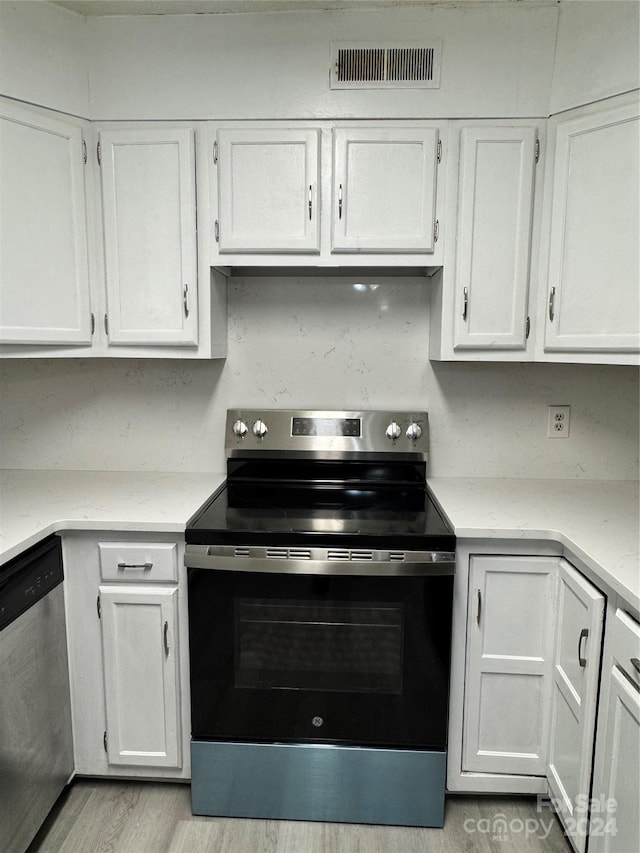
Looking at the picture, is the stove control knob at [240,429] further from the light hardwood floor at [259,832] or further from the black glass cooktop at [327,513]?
the light hardwood floor at [259,832]

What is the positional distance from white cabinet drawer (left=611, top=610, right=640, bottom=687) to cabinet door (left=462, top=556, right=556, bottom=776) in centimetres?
33

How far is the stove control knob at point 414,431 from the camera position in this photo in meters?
2.02

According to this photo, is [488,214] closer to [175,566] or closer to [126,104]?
[126,104]

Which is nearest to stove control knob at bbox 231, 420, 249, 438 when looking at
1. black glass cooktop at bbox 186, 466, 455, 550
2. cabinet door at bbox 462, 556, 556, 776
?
black glass cooktop at bbox 186, 466, 455, 550

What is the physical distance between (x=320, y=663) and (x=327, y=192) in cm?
143

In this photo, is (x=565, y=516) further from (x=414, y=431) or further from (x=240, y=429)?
(x=240, y=429)

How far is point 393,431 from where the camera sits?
2.02 metres

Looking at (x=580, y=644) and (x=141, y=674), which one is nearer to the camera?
(x=580, y=644)

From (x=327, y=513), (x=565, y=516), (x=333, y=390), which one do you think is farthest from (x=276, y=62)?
(x=565, y=516)

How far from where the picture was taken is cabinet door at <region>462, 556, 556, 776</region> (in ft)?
5.14

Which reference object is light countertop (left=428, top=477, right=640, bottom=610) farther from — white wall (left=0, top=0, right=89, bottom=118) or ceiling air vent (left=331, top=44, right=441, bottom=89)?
white wall (left=0, top=0, right=89, bottom=118)

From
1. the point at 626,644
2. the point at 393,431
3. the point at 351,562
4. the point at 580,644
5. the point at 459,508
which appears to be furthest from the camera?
the point at 393,431

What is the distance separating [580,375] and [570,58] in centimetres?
102

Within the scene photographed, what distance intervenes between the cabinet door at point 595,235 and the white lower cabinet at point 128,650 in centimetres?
138
